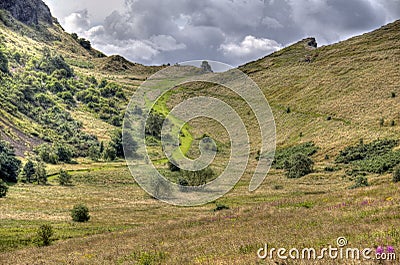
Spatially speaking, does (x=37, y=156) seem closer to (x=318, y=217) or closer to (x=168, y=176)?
(x=168, y=176)

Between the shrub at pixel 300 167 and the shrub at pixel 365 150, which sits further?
the shrub at pixel 300 167

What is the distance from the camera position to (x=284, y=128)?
434 ft

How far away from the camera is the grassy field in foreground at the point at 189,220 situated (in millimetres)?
13146

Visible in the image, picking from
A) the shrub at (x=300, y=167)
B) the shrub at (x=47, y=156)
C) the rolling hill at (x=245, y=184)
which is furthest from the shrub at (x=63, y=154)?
the shrub at (x=300, y=167)

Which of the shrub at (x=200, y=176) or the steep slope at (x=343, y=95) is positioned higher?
the steep slope at (x=343, y=95)

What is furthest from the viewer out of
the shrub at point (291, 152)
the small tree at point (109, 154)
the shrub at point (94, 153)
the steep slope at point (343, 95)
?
the small tree at point (109, 154)

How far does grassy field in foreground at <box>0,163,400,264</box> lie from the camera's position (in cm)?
1315

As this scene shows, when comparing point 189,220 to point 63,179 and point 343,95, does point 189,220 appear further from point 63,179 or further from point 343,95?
point 343,95

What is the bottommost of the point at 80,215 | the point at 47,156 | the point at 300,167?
the point at 80,215

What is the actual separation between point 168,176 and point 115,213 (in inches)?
1799

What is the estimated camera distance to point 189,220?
100 ft

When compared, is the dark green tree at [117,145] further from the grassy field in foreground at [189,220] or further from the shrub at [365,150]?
the shrub at [365,150]

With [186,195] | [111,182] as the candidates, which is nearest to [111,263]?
[186,195]

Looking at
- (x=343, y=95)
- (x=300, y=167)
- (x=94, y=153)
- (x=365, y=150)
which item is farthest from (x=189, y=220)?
(x=94, y=153)
